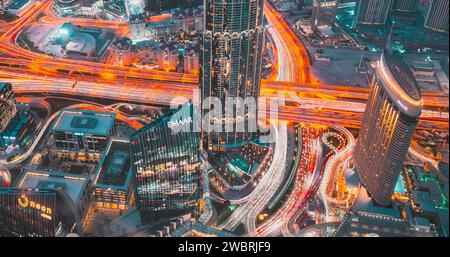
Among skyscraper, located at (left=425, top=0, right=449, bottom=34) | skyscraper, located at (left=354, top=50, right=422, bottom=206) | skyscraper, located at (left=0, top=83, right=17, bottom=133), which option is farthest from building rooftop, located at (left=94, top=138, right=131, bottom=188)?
skyscraper, located at (left=425, top=0, right=449, bottom=34)

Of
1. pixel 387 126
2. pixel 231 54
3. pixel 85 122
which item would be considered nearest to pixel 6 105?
pixel 85 122

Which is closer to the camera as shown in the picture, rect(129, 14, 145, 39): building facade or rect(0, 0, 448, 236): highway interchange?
rect(0, 0, 448, 236): highway interchange

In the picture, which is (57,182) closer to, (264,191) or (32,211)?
(32,211)

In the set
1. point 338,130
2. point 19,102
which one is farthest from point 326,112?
point 19,102

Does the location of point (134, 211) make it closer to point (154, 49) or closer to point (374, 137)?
point (374, 137)

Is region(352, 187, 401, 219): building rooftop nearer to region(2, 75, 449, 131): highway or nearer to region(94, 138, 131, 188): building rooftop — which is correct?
region(2, 75, 449, 131): highway

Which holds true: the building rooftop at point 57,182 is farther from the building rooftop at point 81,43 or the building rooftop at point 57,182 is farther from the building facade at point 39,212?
the building rooftop at point 81,43
